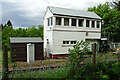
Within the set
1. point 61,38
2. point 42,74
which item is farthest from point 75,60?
point 61,38

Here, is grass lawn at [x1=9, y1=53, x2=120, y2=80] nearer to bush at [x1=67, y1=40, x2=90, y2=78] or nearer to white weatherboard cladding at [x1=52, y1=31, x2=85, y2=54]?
bush at [x1=67, y1=40, x2=90, y2=78]

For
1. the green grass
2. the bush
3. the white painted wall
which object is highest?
the white painted wall

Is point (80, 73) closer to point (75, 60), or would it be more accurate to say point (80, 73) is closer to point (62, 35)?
point (75, 60)

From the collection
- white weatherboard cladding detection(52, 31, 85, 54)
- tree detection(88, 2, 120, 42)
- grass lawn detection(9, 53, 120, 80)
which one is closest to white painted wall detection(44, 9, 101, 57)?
white weatherboard cladding detection(52, 31, 85, 54)

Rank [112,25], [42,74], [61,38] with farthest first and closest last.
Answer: [112,25] < [61,38] < [42,74]

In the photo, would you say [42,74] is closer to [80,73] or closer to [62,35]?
[80,73]

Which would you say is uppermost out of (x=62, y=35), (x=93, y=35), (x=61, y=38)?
(x=93, y=35)

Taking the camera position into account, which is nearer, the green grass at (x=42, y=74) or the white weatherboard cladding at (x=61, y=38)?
the green grass at (x=42, y=74)

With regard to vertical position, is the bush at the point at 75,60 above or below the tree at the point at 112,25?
below

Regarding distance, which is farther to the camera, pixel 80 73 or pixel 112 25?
pixel 112 25

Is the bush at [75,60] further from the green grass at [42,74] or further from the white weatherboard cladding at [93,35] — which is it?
the white weatherboard cladding at [93,35]

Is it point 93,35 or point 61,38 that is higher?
point 93,35

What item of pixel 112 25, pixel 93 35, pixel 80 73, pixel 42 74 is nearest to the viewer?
pixel 42 74

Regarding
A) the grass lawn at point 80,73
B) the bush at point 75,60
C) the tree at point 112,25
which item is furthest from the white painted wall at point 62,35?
the bush at point 75,60
